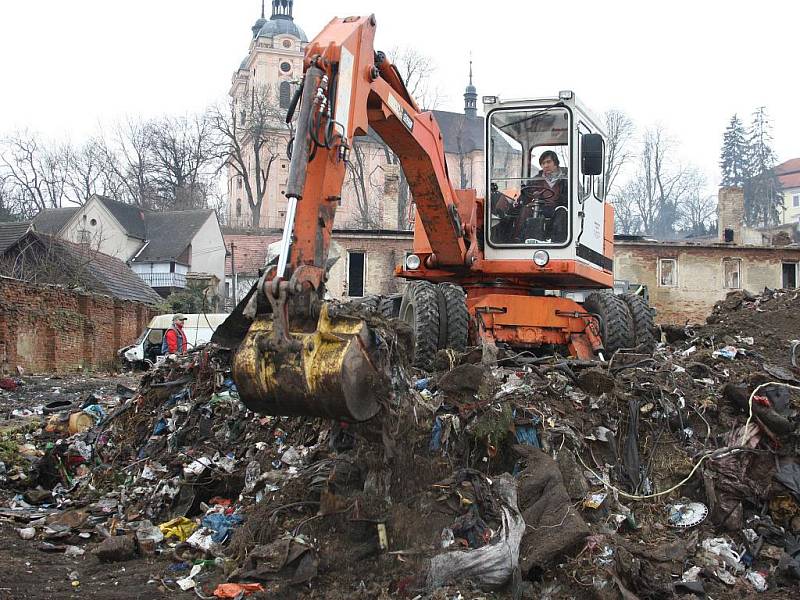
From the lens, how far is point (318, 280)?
4.54m

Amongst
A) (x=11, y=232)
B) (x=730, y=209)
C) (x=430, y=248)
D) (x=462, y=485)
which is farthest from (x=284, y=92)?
(x=462, y=485)

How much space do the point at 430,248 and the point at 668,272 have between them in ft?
75.2

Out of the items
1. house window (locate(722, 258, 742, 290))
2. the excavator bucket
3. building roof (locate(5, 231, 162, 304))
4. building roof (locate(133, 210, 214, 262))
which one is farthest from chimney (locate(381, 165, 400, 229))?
the excavator bucket

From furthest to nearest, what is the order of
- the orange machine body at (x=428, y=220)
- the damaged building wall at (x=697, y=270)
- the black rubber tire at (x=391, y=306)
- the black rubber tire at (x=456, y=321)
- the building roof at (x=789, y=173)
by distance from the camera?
the building roof at (x=789, y=173), the damaged building wall at (x=697, y=270), the black rubber tire at (x=391, y=306), the black rubber tire at (x=456, y=321), the orange machine body at (x=428, y=220)

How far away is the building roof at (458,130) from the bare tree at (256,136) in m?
12.4

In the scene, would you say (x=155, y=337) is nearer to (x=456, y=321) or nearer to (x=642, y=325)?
(x=456, y=321)

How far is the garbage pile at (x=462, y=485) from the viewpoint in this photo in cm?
438

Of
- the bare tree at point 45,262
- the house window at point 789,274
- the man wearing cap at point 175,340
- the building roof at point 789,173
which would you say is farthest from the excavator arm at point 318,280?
the building roof at point 789,173

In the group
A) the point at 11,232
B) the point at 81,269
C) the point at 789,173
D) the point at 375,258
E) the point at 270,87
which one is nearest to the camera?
the point at 11,232

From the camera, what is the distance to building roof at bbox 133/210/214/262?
44.5 metres

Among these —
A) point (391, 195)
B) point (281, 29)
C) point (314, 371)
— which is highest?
point (281, 29)

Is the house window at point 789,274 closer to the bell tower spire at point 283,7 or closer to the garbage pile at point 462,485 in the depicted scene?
the garbage pile at point 462,485

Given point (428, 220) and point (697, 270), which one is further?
point (697, 270)

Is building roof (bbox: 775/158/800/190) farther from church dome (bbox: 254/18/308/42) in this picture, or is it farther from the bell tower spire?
the bell tower spire
